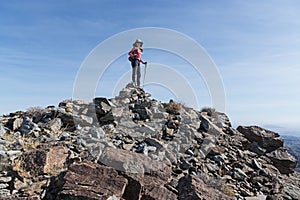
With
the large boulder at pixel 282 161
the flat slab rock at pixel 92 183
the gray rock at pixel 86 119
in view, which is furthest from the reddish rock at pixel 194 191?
the large boulder at pixel 282 161

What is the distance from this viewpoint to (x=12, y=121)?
1264 cm

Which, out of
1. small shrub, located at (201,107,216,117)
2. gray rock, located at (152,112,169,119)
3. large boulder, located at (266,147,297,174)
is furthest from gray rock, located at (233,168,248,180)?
small shrub, located at (201,107,216,117)

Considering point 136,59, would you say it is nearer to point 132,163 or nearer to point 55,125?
point 55,125

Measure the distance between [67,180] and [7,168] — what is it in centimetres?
196

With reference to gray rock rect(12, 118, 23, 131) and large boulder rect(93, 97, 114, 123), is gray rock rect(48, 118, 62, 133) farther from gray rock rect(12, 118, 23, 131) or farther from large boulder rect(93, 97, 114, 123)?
large boulder rect(93, 97, 114, 123)

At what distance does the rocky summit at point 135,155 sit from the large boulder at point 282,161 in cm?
4

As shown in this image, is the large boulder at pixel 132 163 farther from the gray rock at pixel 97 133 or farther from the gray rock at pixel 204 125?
the gray rock at pixel 204 125

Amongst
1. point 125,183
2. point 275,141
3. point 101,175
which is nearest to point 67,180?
point 101,175

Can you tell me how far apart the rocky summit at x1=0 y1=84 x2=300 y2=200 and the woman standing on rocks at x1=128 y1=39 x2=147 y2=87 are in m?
0.85

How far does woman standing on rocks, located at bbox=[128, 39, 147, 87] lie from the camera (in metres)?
17.3

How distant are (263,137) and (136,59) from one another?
737 cm

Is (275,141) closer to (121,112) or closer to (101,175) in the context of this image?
(121,112)

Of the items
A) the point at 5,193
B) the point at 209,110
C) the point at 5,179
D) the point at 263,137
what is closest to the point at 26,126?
the point at 5,179

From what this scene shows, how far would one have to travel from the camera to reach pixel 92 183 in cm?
754
